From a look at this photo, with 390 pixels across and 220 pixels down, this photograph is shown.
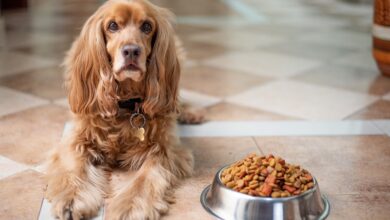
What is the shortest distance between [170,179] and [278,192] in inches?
24.2

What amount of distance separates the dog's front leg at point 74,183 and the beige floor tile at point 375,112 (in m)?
2.08

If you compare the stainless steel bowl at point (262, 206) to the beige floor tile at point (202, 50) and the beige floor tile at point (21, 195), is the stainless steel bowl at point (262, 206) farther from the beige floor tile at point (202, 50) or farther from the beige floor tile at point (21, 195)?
the beige floor tile at point (202, 50)

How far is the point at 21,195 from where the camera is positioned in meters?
2.59

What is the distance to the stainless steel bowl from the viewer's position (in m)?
2.26

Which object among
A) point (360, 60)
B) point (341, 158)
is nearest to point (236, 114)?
point (341, 158)

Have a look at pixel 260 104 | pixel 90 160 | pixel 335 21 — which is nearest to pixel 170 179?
pixel 90 160

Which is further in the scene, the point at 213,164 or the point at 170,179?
the point at 213,164

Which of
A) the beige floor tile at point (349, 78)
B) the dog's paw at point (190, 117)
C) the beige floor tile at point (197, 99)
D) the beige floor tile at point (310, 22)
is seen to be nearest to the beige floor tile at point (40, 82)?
the beige floor tile at point (197, 99)

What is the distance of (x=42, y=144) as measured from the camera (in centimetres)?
328

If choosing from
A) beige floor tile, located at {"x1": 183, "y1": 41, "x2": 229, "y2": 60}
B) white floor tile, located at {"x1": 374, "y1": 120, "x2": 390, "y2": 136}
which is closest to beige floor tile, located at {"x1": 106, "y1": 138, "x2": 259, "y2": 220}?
white floor tile, located at {"x1": 374, "y1": 120, "x2": 390, "y2": 136}

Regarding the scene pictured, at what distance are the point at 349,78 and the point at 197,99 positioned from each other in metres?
1.63

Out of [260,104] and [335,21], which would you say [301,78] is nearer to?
[260,104]

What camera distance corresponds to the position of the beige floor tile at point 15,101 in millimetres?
3912

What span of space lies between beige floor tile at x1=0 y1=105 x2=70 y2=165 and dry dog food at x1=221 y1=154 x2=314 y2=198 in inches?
46.2
